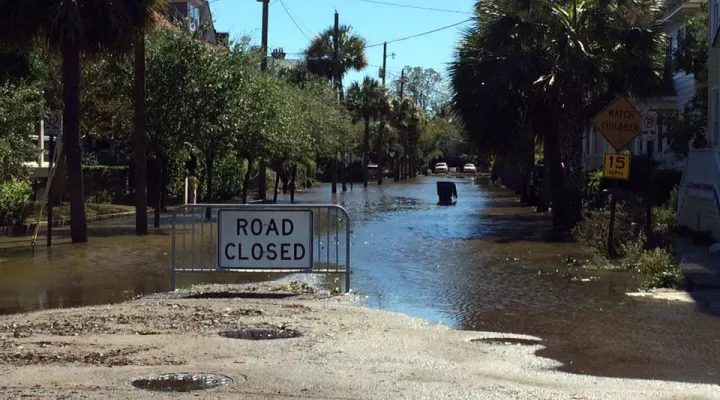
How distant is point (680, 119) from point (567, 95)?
3441mm

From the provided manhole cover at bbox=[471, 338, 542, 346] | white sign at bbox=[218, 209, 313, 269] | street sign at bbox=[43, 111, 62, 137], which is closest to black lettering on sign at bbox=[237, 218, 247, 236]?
white sign at bbox=[218, 209, 313, 269]

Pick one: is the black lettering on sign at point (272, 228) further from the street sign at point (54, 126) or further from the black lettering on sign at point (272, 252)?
the street sign at point (54, 126)

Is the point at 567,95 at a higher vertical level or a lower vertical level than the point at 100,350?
higher

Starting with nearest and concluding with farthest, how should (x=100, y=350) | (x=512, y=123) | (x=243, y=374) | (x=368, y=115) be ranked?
1. (x=243, y=374)
2. (x=100, y=350)
3. (x=512, y=123)
4. (x=368, y=115)

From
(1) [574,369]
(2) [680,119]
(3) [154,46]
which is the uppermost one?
(3) [154,46]

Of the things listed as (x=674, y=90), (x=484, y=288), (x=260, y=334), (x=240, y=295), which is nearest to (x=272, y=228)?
(x=240, y=295)

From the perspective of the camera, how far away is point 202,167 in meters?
36.1

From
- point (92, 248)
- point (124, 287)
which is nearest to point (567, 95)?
point (92, 248)

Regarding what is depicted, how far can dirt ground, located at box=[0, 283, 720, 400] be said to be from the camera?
22.6ft

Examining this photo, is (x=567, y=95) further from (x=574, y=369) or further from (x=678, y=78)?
(x=574, y=369)

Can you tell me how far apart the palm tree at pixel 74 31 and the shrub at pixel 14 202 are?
8.47ft

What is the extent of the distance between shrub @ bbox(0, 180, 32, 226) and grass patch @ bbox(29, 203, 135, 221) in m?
1.09

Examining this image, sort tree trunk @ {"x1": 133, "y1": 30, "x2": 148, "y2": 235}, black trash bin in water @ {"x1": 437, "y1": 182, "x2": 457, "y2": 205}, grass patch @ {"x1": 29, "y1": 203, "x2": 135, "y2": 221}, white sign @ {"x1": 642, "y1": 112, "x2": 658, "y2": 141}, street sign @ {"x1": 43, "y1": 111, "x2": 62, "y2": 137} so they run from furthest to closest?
black trash bin in water @ {"x1": 437, "y1": 182, "x2": 457, "y2": 205}
grass patch @ {"x1": 29, "y1": 203, "x2": 135, "y2": 221}
tree trunk @ {"x1": 133, "y1": 30, "x2": 148, "y2": 235}
street sign @ {"x1": 43, "y1": 111, "x2": 62, "y2": 137}
white sign @ {"x1": 642, "y1": 112, "x2": 658, "y2": 141}

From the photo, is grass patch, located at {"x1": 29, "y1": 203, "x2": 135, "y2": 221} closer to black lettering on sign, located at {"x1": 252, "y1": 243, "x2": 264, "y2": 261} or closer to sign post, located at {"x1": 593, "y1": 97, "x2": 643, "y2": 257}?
black lettering on sign, located at {"x1": 252, "y1": 243, "x2": 264, "y2": 261}
